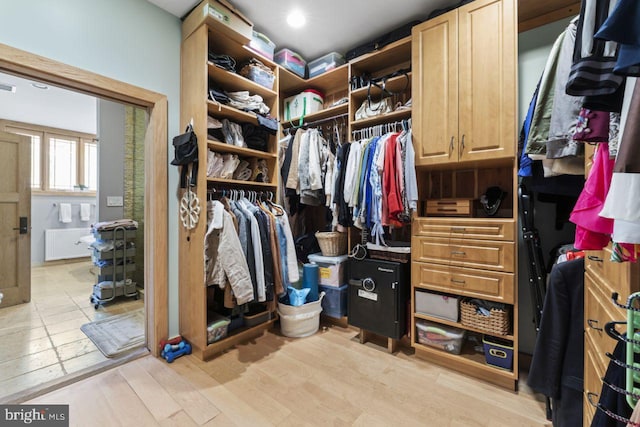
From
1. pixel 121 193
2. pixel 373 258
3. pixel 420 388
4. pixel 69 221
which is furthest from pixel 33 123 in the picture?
pixel 420 388

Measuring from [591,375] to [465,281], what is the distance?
0.86 m

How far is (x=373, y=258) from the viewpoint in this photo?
89.9 inches

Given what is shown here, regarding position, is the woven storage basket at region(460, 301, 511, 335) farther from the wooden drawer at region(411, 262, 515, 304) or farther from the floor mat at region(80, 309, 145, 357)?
the floor mat at region(80, 309, 145, 357)

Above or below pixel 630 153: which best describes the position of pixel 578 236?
below

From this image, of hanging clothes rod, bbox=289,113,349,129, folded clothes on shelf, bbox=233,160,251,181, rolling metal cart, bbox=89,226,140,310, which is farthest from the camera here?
rolling metal cart, bbox=89,226,140,310

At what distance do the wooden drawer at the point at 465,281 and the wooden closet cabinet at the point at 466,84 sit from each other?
0.76 metres

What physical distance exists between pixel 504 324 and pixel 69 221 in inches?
278

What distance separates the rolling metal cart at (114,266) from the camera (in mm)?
3090

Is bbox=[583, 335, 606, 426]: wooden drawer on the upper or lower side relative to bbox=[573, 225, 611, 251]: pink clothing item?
lower

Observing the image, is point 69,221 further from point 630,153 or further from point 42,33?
point 630,153

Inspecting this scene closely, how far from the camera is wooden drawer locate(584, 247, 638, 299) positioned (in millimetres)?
638

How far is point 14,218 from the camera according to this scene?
2.97 metres

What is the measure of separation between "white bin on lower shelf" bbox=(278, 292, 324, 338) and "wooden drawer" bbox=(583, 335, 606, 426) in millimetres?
1777

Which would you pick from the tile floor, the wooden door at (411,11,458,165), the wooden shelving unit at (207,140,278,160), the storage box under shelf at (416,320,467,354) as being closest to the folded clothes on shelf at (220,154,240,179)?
the wooden shelving unit at (207,140,278,160)
